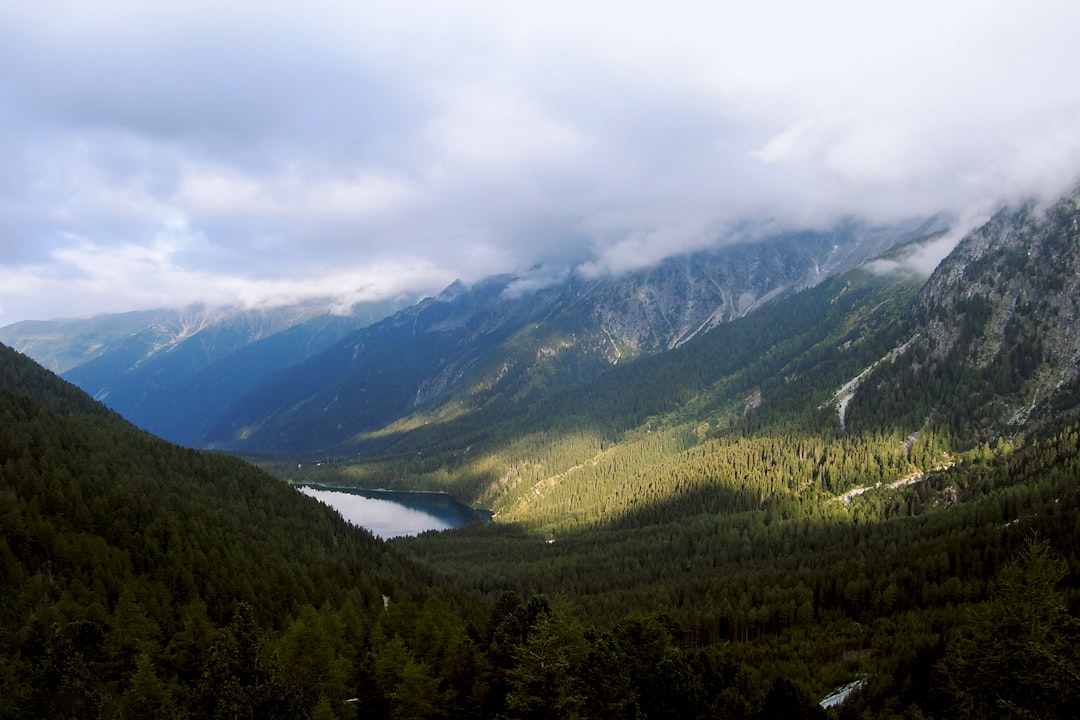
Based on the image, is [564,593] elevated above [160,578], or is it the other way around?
[160,578]

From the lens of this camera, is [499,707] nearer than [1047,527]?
Yes

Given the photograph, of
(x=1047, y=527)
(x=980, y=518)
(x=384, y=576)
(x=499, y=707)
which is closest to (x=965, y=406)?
(x=980, y=518)

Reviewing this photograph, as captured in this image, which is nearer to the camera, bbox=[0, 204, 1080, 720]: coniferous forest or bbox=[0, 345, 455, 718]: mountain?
bbox=[0, 204, 1080, 720]: coniferous forest

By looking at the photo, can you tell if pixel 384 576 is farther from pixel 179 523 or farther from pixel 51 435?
pixel 51 435

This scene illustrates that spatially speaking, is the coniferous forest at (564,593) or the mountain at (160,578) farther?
the mountain at (160,578)

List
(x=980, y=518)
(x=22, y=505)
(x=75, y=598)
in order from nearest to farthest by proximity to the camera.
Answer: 1. (x=75, y=598)
2. (x=22, y=505)
3. (x=980, y=518)

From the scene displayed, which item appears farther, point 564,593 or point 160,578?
point 160,578

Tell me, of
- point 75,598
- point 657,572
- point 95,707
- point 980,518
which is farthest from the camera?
point 657,572

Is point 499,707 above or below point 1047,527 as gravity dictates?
above
